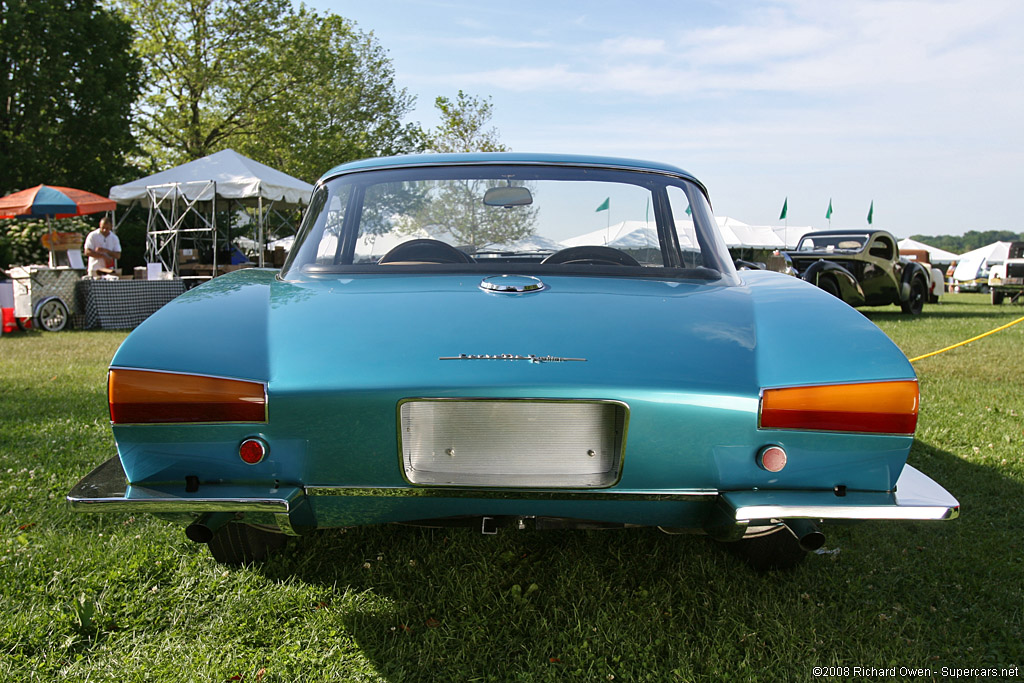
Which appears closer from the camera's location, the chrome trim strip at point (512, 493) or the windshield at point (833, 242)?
the chrome trim strip at point (512, 493)

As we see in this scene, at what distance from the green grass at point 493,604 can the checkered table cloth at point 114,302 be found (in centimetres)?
858

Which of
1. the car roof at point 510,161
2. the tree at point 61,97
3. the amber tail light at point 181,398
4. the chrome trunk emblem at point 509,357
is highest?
the tree at point 61,97

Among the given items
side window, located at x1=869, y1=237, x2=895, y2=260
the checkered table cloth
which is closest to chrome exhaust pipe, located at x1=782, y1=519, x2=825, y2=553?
the checkered table cloth

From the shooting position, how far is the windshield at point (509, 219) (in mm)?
2746

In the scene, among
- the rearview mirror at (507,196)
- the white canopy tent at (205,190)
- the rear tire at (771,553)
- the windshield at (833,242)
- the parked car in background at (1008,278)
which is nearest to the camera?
the rear tire at (771,553)

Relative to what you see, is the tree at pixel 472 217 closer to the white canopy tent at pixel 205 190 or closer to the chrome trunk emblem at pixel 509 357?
the chrome trunk emblem at pixel 509 357

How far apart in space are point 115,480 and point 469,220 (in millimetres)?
1616

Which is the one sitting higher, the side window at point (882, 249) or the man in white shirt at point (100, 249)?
the side window at point (882, 249)

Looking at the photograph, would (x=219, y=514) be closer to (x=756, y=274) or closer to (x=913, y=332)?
(x=756, y=274)

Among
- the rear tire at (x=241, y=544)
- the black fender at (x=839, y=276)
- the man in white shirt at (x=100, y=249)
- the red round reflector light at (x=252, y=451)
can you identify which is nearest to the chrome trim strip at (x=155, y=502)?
the red round reflector light at (x=252, y=451)

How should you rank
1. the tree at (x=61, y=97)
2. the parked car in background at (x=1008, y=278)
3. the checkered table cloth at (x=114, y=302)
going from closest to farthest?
the checkered table cloth at (x=114, y=302) < the parked car in background at (x=1008, y=278) < the tree at (x=61, y=97)

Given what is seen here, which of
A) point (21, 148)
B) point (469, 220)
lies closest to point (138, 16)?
point (21, 148)

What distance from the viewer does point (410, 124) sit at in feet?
102

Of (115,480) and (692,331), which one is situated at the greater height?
(692,331)
